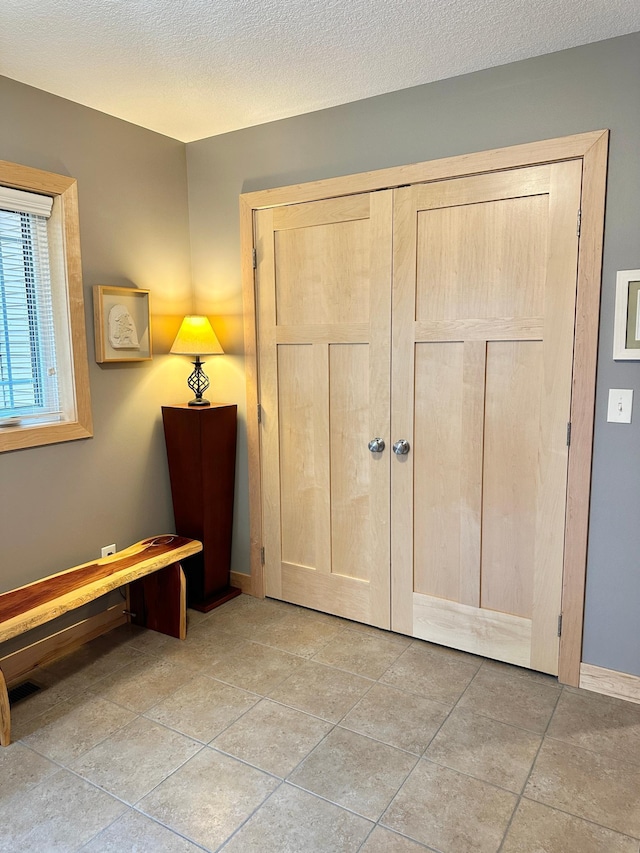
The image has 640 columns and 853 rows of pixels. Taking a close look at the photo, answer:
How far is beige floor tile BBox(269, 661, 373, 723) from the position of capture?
2272mm

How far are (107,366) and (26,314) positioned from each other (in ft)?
1.43

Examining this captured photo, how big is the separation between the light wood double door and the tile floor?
0.31m

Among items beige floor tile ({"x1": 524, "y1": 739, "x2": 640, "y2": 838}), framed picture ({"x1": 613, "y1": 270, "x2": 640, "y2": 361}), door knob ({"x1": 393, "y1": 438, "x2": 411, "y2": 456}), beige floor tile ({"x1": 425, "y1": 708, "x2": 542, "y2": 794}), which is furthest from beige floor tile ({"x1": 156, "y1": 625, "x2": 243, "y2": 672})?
framed picture ({"x1": 613, "y1": 270, "x2": 640, "y2": 361})

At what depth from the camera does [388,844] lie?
5.41ft

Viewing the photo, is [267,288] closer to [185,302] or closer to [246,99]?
[185,302]

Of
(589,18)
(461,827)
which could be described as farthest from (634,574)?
(589,18)

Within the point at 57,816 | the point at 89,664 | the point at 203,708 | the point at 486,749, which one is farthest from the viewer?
the point at 89,664

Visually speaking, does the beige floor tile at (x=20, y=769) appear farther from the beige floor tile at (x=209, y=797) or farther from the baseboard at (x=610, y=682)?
the baseboard at (x=610, y=682)

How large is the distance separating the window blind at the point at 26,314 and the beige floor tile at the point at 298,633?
56.8 inches

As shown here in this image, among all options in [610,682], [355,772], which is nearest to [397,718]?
[355,772]

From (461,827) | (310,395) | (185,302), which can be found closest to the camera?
(461,827)

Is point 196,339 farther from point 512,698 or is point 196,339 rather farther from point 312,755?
point 512,698

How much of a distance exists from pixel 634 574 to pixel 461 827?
1125mm

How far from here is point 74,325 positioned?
2.67 m
